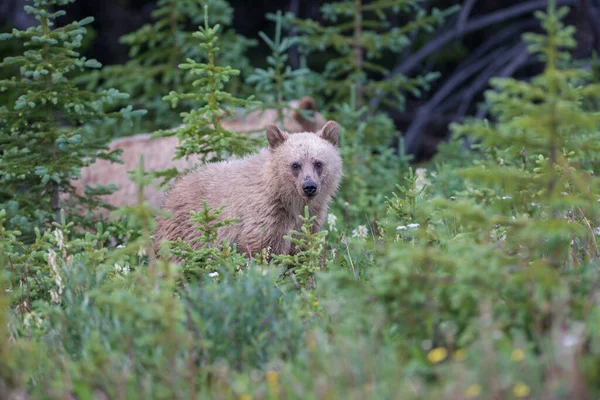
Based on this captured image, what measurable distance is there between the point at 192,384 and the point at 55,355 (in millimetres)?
827

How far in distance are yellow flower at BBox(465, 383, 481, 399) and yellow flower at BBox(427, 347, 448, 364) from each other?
0.61ft

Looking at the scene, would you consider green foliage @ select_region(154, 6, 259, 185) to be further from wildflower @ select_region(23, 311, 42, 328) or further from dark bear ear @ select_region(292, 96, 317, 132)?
wildflower @ select_region(23, 311, 42, 328)

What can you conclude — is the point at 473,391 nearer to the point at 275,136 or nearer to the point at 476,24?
the point at 275,136

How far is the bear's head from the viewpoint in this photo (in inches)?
229

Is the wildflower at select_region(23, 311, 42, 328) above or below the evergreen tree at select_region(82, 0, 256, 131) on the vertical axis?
below

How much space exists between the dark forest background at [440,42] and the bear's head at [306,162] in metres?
4.16

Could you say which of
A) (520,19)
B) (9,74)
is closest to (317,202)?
(9,74)

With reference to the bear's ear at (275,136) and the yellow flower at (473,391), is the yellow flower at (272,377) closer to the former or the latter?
the yellow flower at (473,391)

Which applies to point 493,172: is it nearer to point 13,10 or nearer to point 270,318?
point 270,318

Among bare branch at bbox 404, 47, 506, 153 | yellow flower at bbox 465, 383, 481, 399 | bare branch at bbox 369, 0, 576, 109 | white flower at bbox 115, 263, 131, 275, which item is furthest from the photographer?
bare branch at bbox 404, 47, 506, 153

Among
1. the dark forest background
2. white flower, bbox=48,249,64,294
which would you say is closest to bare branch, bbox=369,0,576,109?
the dark forest background

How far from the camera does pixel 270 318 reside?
3.66 meters

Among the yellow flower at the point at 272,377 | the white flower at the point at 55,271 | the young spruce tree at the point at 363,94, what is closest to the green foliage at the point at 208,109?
the young spruce tree at the point at 363,94

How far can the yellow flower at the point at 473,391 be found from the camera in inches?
108
